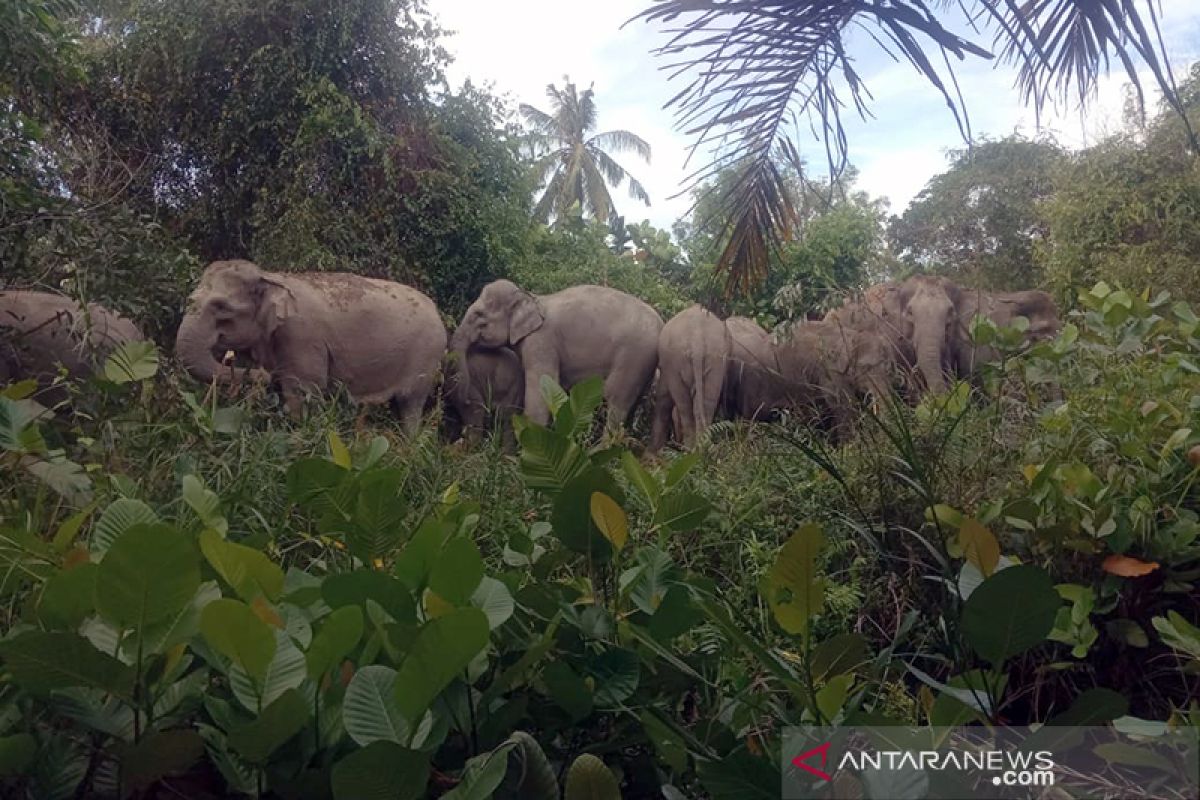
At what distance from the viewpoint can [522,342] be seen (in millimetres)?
8617

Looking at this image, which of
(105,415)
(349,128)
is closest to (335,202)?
(349,128)

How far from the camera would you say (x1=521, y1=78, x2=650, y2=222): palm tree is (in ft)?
37.8

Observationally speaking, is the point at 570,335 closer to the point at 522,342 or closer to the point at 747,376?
the point at 522,342

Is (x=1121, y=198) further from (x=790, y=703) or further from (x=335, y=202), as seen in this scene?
(x=790, y=703)

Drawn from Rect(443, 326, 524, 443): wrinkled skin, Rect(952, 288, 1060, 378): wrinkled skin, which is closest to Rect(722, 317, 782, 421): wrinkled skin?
Rect(952, 288, 1060, 378): wrinkled skin

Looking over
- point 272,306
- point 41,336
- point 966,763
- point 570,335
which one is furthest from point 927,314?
point 966,763

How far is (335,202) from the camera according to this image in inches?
376

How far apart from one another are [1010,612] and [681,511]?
61 centimetres

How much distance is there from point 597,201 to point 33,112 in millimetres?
9762

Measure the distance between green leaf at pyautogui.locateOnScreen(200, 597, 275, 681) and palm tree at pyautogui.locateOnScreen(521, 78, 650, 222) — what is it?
9.01m

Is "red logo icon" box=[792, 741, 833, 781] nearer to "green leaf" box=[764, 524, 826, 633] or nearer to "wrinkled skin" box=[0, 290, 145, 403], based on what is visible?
"green leaf" box=[764, 524, 826, 633]

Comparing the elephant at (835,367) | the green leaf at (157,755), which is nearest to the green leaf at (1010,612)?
the green leaf at (157,755)

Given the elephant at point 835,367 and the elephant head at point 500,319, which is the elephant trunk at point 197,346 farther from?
the elephant at point 835,367

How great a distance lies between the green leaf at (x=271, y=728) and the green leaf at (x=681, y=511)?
730 millimetres
